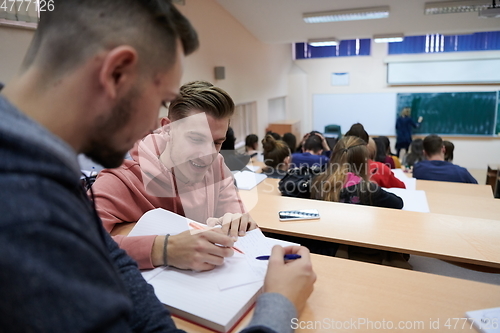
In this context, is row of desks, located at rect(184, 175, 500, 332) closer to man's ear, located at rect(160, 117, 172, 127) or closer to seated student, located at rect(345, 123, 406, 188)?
seated student, located at rect(345, 123, 406, 188)

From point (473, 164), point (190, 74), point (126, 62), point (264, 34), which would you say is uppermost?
point (264, 34)

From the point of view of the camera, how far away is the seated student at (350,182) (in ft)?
7.11

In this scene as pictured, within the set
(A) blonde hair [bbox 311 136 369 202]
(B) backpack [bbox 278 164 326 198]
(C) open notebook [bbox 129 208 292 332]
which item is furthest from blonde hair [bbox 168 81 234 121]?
(B) backpack [bbox 278 164 326 198]

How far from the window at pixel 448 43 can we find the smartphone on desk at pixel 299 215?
6.58m

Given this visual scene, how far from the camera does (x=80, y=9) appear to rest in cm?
51

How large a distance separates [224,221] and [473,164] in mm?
7897

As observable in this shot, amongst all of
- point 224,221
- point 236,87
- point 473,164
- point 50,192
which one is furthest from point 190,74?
point 473,164

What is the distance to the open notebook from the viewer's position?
78cm

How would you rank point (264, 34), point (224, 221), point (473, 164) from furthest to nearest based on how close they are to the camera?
point (473, 164)
point (264, 34)
point (224, 221)

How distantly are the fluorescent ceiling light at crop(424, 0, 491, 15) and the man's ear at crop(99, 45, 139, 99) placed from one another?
5.16 metres

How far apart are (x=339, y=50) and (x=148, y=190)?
7452mm

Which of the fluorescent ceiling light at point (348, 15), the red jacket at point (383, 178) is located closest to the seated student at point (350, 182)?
the red jacket at point (383, 178)

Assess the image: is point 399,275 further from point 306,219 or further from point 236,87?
point 236,87

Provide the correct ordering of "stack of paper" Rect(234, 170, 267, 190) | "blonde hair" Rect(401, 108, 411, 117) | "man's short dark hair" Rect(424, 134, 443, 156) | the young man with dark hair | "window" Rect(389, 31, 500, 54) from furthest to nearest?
"blonde hair" Rect(401, 108, 411, 117)
"window" Rect(389, 31, 500, 54)
"man's short dark hair" Rect(424, 134, 443, 156)
"stack of paper" Rect(234, 170, 267, 190)
the young man with dark hair
